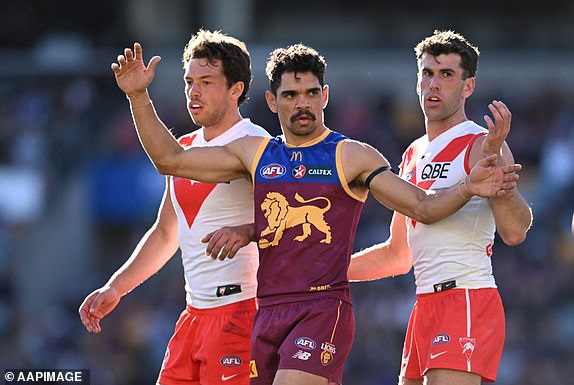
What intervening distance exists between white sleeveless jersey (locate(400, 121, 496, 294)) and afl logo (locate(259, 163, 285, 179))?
34.6 inches

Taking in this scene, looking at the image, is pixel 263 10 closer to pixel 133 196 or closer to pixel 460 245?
pixel 133 196

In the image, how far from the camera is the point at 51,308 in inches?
720

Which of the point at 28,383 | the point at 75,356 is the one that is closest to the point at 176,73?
the point at 75,356

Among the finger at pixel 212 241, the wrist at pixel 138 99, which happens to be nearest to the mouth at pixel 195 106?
the wrist at pixel 138 99

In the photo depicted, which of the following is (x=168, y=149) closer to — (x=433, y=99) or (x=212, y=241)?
(x=212, y=241)

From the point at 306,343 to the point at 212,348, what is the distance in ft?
2.57

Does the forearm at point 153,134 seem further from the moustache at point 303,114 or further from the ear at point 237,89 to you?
the moustache at point 303,114

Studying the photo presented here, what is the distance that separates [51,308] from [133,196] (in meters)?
2.55

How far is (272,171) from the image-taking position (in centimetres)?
673

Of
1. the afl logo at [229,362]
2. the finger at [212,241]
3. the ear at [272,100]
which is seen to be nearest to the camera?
the finger at [212,241]

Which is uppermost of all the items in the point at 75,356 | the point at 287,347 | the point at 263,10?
the point at 263,10

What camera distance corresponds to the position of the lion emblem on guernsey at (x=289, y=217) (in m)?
6.61

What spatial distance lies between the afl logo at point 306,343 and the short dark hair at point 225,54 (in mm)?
1708

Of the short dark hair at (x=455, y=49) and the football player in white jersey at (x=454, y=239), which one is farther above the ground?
the short dark hair at (x=455, y=49)
